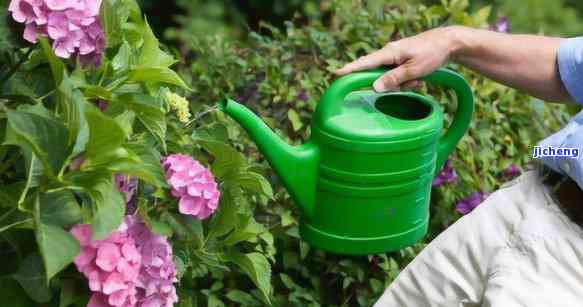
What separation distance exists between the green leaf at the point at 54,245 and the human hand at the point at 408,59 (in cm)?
83

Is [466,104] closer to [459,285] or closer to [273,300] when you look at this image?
[459,285]

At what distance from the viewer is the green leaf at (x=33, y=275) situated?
4.79ft

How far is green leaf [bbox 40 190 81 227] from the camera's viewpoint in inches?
53.1

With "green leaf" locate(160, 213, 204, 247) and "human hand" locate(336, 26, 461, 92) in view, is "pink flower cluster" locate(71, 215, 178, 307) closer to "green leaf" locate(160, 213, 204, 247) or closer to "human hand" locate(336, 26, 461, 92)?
"green leaf" locate(160, 213, 204, 247)

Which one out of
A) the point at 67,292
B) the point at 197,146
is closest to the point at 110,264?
the point at 67,292

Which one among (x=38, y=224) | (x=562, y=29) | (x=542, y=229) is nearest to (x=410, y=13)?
(x=542, y=229)

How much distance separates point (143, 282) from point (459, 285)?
0.74 meters

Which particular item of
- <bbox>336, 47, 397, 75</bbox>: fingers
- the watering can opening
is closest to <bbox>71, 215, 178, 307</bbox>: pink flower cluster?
<bbox>336, 47, 397, 75</bbox>: fingers

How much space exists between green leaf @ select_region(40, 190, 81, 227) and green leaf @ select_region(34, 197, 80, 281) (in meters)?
0.03

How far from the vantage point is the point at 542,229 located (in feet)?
6.31

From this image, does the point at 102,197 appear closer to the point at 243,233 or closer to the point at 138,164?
the point at 138,164

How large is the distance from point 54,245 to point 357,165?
801 millimetres

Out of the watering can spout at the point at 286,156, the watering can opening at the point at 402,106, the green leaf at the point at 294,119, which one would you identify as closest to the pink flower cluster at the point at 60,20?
the watering can spout at the point at 286,156

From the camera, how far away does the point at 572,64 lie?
2014 mm
